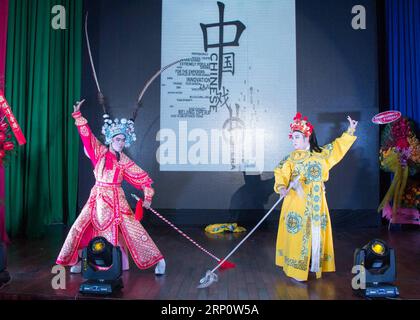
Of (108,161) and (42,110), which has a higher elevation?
(42,110)

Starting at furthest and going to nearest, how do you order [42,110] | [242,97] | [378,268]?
1. [242,97]
2. [42,110]
3. [378,268]

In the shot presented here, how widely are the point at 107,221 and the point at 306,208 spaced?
58.3 inches

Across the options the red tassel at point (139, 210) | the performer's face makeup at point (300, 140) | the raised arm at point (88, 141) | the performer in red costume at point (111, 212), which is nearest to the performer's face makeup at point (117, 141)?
the performer in red costume at point (111, 212)

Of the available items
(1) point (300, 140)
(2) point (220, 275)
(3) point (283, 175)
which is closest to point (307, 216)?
(3) point (283, 175)

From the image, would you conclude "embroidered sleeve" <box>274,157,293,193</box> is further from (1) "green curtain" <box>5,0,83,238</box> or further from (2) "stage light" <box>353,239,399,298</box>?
(1) "green curtain" <box>5,0,83,238</box>

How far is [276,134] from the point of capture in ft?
18.0

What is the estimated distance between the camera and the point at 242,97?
5.49 m

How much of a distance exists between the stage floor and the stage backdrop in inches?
37.5

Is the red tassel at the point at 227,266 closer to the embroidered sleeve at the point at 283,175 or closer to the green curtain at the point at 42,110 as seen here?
the embroidered sleeve at the point at 283,175

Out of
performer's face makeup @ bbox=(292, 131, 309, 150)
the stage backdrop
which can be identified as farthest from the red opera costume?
the stage backdrop

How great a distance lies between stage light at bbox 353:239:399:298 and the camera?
2441mm

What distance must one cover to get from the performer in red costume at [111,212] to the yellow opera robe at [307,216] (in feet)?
3.20

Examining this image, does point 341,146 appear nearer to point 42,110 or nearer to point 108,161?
point 108,161
